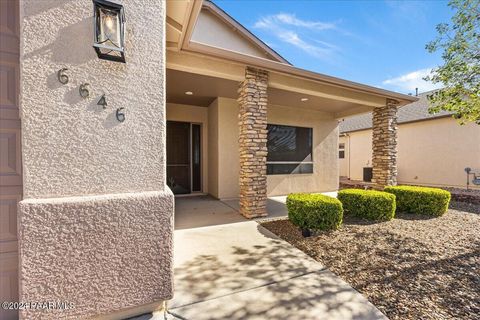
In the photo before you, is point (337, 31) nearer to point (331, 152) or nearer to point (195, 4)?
point (331, 152)

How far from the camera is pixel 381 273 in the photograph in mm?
2789

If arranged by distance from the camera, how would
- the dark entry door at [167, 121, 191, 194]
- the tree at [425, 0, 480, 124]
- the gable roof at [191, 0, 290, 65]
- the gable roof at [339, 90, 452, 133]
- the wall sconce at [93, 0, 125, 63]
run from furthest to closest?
the gable roof at [339, 90, 452, 133]
the gable roof at [191, 0, 290, 65]
the dark entry door at [167, 121, 191, 194]
the tree at [425, 0, 480, 124]
the wall sconce at [93, 0, 125, 63]

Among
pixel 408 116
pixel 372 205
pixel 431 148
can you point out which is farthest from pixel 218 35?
pixel 431 148

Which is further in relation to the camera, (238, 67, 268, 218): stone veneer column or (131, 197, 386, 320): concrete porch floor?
(238, 67, 268, 218): stone veneer column

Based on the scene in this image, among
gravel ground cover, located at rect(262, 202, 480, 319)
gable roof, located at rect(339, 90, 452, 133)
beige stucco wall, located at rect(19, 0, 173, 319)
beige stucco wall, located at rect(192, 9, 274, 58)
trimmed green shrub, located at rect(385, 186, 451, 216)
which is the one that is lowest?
gravel ground cover, located at rect(262, 202, 480, 319)

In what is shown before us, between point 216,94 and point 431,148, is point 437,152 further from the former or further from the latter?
point 216,94

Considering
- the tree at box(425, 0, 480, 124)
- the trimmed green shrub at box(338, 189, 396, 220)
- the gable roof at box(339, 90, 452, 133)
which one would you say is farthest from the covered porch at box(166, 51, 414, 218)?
the gable roof at box(339, 90, 452, 133)

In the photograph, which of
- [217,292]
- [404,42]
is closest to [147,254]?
[217,292]

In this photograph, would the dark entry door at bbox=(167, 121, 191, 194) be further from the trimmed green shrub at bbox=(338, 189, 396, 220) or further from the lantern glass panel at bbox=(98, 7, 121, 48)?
the lantern glass panel at bbox=(98, 7, 121, 48)

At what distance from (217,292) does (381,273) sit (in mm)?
2143

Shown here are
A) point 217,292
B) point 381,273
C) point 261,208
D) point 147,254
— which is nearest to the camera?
point 147,254

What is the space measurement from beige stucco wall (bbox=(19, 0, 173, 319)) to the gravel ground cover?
2.33m

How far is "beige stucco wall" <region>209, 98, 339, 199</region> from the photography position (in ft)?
24.2

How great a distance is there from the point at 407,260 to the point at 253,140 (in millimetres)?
3453
